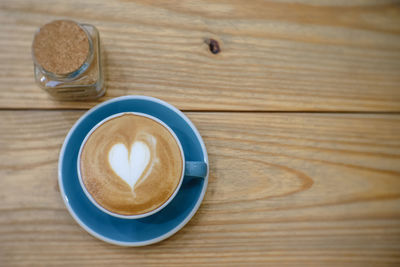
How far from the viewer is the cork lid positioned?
51 cm

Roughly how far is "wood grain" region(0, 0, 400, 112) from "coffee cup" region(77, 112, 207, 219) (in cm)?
12

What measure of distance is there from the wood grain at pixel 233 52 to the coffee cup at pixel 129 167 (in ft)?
0.38

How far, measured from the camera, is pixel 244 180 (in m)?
0.63

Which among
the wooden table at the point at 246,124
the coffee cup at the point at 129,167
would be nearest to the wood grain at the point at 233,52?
the wooden table at the point at 246,124

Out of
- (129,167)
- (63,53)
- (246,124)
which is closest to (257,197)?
(246,124)

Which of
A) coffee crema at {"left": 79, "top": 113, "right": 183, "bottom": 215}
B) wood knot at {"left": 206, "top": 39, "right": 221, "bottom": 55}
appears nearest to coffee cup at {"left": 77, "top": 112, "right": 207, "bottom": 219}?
coffee crema at {"left": 79, "top": 113, "right": 183, "bottom": 215}

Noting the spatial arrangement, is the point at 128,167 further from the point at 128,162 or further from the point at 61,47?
the point at 61,47

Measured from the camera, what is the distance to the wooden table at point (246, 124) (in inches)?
23.3

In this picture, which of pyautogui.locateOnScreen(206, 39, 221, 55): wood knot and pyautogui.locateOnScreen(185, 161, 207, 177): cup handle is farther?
pyautogui.locateOnScreen(206, 39, 221, 55): wood knot

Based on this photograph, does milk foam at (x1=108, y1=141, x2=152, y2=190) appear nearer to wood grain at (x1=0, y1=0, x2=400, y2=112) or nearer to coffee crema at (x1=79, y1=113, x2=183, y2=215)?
coffee crema at (x1=79, y1=113, x2=183, y2=215)

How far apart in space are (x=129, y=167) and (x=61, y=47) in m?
0.21

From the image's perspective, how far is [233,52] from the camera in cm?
65

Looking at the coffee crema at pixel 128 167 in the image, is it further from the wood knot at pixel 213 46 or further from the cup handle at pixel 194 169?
the wood knot at pixel 213 46

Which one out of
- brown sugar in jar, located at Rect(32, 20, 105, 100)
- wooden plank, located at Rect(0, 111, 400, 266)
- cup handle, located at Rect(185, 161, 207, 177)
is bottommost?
wooden plank, located at Rect(0, 111, 400, 266)
